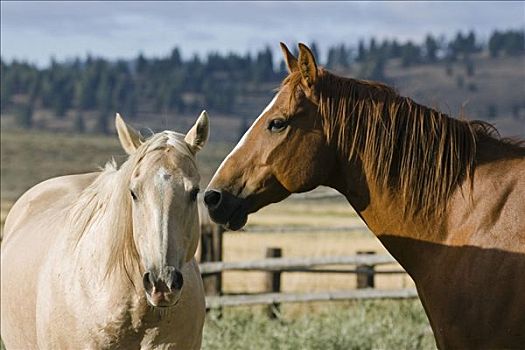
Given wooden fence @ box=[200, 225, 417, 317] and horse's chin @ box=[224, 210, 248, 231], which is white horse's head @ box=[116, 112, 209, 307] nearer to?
horse's chin @ box=[224, 210, 248, 231]

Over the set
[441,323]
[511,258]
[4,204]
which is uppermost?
[511,258]

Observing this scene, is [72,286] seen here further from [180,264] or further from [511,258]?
[511,258]

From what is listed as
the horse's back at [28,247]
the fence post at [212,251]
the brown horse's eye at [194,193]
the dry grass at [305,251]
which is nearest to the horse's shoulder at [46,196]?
the horse's back at [28,247]

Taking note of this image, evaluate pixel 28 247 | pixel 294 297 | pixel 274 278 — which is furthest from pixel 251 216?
pixel 28 247

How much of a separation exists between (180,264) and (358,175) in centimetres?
97

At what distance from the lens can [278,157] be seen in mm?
4676

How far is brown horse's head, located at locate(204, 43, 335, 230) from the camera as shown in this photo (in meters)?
4.66

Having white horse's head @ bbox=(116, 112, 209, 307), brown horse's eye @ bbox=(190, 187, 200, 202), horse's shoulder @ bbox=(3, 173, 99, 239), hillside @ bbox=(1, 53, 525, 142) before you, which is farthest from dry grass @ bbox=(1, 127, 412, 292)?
hillside @ bbox=(1, 53, 525, 142)

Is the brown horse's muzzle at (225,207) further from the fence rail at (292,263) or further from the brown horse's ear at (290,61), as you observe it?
the fence rail at (292,263)

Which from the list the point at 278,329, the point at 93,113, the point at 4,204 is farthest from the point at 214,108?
the point at 278,329

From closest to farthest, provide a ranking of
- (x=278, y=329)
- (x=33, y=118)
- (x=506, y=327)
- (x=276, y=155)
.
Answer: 1. (x=506, y=327)
2. (x=276, y=155)
3. (x=278, y=329)
4. (x=33, y=118)

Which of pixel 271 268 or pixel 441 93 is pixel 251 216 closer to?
pixel 271 268

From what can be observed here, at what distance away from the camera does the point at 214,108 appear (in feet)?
422

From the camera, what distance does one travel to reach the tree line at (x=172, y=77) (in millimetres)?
119625
